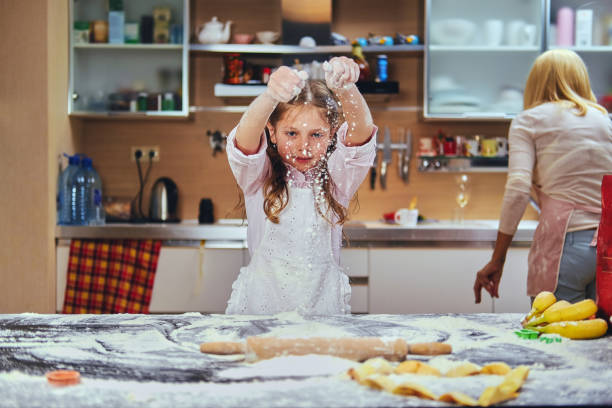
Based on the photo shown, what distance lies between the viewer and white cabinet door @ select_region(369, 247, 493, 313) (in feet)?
9.04

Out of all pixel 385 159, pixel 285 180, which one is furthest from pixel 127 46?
pixel 285 180

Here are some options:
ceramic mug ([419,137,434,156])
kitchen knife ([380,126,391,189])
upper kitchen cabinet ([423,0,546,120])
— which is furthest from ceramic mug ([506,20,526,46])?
kitchen knife ([380,126,391,189])

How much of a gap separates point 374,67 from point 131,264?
1.52 meters

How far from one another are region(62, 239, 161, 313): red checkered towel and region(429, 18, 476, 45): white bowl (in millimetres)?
1668

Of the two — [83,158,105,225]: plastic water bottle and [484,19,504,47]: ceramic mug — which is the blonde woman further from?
[83,158,105,225]: plastic water bottle

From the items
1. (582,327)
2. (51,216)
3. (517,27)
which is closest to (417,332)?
(582,327)

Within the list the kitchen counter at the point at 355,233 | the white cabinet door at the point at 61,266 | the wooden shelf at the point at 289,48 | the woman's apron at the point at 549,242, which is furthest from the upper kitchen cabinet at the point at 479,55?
the white cabinet door at the point at 61,266

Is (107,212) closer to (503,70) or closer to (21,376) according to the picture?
(503,70)

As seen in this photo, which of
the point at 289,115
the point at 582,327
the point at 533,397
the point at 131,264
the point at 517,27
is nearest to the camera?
the point at 533,397

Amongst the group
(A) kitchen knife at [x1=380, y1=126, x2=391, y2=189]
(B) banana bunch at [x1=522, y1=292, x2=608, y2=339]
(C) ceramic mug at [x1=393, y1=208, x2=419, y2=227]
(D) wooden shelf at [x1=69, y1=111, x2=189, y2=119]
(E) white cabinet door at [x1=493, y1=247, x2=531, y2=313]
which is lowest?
(E) white cabinet door at [x1=493, y1=247, x2=531, y2=313]

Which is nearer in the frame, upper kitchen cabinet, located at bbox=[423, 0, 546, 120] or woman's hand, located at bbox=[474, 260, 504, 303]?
woman's hand, located at bbox=[474, 260, 504, 303]

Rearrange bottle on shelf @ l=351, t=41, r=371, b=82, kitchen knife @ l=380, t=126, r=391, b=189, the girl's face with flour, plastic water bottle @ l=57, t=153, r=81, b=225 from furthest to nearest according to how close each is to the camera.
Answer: kitchen knife @ l=380, t=126, r=391, b=189 < bottle on shelf @ l=351, t=41, r=371, b=82 < plastic water bottle @ l=57, t=153, r=81, b=225 < the girl's face with flour

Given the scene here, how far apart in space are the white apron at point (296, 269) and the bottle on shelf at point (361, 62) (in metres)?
1.54

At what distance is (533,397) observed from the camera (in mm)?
855
